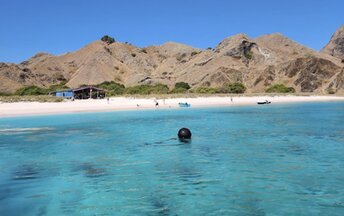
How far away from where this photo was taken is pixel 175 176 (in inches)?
587

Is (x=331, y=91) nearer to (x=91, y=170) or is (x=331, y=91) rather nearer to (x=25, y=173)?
(x=91, y=170)

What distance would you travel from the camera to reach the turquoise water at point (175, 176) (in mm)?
11164

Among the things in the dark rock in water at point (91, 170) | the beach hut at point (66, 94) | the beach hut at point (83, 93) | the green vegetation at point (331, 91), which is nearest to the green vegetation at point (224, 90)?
the green vegetation at point (331, 91)

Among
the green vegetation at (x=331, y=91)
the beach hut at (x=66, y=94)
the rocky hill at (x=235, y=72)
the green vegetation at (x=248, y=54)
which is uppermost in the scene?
the green vegetation at (x=248, y=54)

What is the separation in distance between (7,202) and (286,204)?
813cm

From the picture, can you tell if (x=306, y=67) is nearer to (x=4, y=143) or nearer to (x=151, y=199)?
(x=4, y=143)

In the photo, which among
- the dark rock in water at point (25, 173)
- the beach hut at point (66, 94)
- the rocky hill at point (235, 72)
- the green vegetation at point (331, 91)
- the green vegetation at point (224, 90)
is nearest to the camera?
the dark rock in water at point (25, 173)

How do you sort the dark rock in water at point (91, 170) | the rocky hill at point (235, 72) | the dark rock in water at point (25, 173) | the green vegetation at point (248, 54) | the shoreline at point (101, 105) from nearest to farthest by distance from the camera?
the dark rock in water at point (25, 173) → the dark rock in water at point (91, 170) → the shoreline at point (101, 105) → the rocky hill at point (235, 72) → the green vegetation at point (248, 54)

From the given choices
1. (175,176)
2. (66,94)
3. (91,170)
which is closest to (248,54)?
(66,94)

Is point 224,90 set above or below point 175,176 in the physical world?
above

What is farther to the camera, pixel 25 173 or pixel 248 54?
pixel 248 54

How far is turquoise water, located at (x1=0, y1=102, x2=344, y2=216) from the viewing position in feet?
36.6

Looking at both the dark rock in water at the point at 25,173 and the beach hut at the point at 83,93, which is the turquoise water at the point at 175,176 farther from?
the beach hut at the point at 83,93

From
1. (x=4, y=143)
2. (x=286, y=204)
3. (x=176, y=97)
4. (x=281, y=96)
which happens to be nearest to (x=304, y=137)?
(x=286, y=204)
